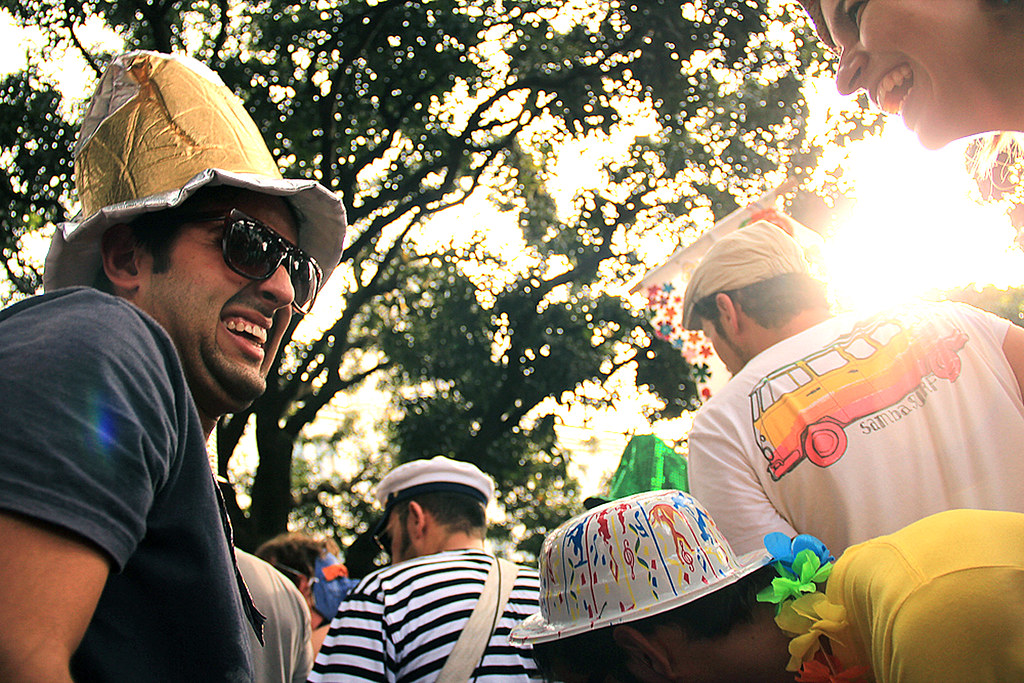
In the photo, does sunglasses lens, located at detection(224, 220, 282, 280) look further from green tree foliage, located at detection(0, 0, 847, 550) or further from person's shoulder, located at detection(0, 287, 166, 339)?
green tree foliage, located at detection(0, 0, 847, 550)

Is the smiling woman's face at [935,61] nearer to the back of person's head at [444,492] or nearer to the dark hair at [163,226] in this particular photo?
the dark hair at [163,226]

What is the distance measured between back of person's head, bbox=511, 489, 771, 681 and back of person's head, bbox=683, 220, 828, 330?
2.82 ft

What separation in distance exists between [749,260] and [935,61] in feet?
4.15

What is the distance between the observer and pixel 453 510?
3.38 metres

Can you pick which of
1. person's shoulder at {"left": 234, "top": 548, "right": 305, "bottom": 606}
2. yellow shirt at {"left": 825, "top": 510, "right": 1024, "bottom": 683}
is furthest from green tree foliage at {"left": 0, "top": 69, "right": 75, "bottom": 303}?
yellow shirt at {"left": 825, "top": 510, "right": 1024, "bottom": 683}

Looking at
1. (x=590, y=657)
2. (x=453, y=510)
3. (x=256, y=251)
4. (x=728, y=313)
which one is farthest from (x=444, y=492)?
(x=256, y=251)

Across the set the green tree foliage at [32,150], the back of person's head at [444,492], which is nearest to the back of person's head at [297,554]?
the back of person's head at [444,492]

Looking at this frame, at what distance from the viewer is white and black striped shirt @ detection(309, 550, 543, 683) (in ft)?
8.38

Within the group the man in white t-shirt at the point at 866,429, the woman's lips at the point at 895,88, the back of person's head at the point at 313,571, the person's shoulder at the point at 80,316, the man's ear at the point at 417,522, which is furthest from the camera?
the back of person's head at the point at 313,571

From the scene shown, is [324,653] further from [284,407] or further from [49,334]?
[284,407]

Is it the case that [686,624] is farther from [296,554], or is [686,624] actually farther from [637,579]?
[296,554]

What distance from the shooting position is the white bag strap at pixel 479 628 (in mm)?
2520

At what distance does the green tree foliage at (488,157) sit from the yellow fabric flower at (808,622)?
7.37m

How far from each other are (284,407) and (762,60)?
6811mm
